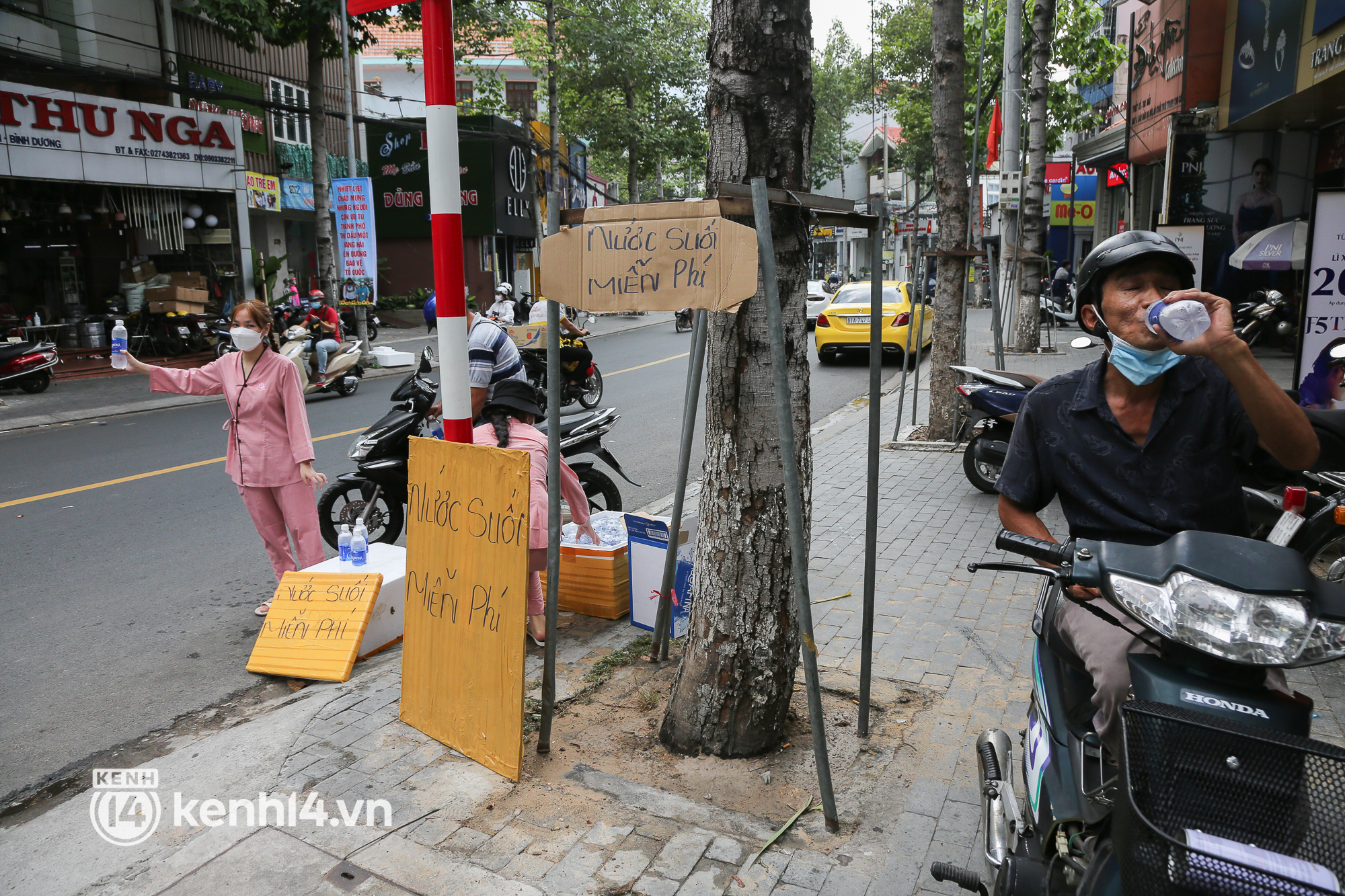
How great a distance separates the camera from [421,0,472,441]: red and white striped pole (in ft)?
11.8

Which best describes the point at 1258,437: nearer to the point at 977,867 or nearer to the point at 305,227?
the point at 977,867

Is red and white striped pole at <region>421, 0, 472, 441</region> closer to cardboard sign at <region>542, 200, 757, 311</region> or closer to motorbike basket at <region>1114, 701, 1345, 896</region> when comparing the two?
cardboard sign at <region>542, 200, 757, 311</region>

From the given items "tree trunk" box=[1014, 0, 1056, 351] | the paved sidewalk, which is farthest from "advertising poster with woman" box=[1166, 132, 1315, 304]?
the paved sidewalk

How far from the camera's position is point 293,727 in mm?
3740

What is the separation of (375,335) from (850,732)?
70.9 feet

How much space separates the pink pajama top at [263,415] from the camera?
5031 millimetres

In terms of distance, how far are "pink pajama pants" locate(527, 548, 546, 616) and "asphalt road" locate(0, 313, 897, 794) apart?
1442mm

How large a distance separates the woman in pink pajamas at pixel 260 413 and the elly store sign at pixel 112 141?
13897mm

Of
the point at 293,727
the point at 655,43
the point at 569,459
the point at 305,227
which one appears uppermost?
the point at 655,43

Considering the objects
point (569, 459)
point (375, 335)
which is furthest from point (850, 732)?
point (375, 335)

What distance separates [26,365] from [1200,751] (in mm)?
16814

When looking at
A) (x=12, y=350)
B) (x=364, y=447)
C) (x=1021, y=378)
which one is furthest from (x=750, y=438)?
(x=12, y=350)

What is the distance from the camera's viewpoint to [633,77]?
35.4 metres

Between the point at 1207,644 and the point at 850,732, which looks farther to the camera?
the point at 850,732
